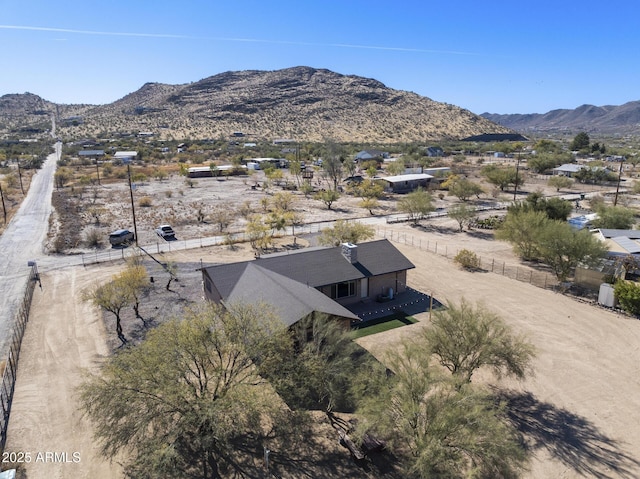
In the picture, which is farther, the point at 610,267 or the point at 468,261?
the point at 468,261

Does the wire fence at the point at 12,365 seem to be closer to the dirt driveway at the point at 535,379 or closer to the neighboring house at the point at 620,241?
the dirt driveway at the point at 535,379

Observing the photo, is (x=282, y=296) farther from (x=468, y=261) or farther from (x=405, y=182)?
(x=405, y=182)

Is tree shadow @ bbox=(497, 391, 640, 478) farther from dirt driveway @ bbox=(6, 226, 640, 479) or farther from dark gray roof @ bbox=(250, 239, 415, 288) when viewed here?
dark gray roof @ bbox=(250, 239, 415, 288)

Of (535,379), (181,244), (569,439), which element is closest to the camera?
(569,439)

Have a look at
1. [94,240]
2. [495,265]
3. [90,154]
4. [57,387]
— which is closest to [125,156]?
[90,154]

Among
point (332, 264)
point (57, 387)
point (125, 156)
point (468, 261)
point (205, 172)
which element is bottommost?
point (57, 387)

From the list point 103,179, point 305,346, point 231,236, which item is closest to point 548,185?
point 231,236

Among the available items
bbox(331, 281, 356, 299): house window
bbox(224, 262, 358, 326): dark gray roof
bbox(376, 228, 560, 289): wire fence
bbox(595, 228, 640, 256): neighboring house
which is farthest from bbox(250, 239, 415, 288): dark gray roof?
bbox(595, 228, 640, 256): neighboring house

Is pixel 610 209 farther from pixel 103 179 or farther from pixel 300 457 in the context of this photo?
pixel 103 179
